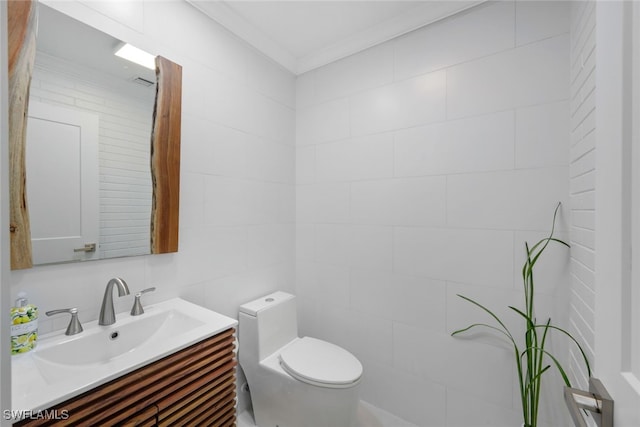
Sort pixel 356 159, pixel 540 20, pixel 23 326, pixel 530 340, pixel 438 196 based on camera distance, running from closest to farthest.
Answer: pixel 23 326 < pixel 530 340 < pixel 540 20 < pixel 438 196 < pixel 356 159

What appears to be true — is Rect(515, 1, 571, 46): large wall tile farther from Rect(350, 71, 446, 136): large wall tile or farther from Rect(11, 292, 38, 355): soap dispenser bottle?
Rect(11, 292, 38, 355): soap dispenser bottle

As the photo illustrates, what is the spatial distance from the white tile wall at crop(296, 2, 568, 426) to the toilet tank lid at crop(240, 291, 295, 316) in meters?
0.30

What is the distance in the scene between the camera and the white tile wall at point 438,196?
4.47 feet

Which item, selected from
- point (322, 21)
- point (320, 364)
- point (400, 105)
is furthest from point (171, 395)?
point (322, 21)

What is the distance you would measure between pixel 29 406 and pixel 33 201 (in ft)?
2.23

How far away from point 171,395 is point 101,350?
0.37 meters

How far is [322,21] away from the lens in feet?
5.74

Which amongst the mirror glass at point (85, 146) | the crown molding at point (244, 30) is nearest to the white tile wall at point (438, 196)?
the crown molding at point (244, 30)

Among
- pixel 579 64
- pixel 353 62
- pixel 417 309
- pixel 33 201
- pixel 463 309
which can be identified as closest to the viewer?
pixel 33 201

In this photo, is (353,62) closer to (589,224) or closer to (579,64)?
(579,64)

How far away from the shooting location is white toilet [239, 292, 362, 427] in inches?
55.9

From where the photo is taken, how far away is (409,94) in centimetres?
172

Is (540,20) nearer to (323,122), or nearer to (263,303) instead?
(323,122)

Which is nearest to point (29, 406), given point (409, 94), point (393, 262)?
point (393, 262)
